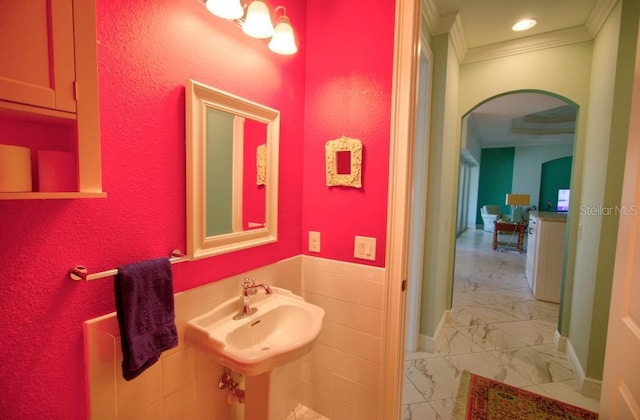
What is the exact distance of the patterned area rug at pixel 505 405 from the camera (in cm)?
181

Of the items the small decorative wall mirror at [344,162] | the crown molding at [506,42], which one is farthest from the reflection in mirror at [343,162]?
the crown molding at [506,42]

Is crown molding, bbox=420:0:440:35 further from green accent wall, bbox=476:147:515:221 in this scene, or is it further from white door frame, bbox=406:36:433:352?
green accent wall, bbox=476:147:515:221

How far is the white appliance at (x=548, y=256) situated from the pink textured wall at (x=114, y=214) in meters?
3.77

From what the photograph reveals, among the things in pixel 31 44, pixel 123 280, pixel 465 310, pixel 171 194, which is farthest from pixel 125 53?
pixel 465 310

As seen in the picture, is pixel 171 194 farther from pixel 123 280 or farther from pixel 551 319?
pixel 551 319

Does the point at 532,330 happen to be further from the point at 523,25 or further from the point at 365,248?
the point at 523,25

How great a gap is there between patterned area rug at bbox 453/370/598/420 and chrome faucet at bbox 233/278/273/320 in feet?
5.05

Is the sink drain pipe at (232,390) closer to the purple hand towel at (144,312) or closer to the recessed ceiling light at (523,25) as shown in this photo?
the purple hand towel at (144,312)

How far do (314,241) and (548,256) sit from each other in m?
3.25

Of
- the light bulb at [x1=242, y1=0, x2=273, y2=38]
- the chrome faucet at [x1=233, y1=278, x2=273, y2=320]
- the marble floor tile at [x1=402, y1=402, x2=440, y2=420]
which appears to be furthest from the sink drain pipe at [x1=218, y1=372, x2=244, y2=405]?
the light bulb at [x1=242, y1=0, x2=273, y2=38]

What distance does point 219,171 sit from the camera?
1248 millimetres

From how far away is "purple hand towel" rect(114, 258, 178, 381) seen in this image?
0.89 metres
